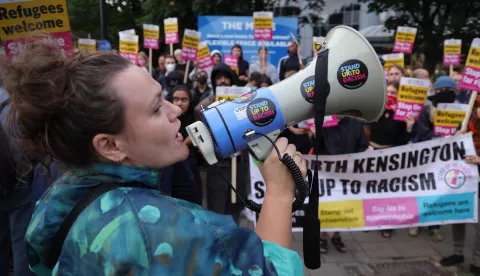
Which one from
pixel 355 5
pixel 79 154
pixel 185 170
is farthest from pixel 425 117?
pixel 355 5

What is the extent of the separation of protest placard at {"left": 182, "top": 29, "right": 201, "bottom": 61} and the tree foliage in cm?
1158

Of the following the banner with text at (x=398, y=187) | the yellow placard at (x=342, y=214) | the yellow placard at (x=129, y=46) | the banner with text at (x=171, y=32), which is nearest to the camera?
the banner with text at (x=398, y=187)

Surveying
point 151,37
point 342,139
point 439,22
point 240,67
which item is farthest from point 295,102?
point 439,22

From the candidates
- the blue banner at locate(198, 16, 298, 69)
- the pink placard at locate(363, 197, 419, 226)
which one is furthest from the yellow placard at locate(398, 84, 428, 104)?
the blue banner at locate(198, 16, 298, 69)

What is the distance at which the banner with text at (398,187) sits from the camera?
3449mm

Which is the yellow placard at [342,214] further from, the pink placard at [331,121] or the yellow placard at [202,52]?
the yellow placard at [202,52]

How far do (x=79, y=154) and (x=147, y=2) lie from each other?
15.2 meters

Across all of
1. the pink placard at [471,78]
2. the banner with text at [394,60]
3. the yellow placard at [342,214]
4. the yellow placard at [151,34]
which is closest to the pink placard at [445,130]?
the pink placard at [471,78]

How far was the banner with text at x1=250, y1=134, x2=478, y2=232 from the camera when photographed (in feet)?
11.3

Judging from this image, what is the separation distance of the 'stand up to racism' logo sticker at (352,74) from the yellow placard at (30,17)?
6.75 ft

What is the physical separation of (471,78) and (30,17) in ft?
13.2

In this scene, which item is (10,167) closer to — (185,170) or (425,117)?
(185,170)

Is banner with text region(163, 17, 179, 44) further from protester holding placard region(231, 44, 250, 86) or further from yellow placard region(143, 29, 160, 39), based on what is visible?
protester holding placard region(231, 44, 250, 86)

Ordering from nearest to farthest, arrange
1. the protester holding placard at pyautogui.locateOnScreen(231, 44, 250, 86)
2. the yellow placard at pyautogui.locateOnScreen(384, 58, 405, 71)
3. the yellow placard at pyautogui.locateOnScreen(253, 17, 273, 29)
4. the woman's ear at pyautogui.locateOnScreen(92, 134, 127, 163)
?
the woman's ear at pyautogui.locateOnScreen(92, 134, 127, 163)
the yellow placard at pyautogui.locateOnScreen(384, 58, 405, 71)
the yellow placard at pyautogui.locateOnScreen(253, 17, 273, 29)
the protester holding placard at pyautogui.locateOnScreen(231, 44, 250, 86)
